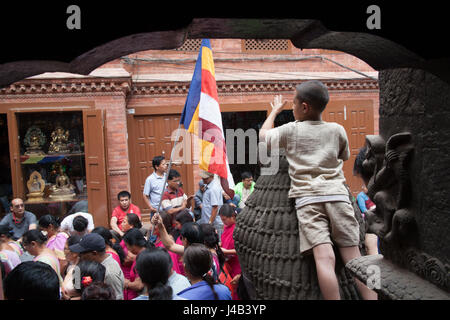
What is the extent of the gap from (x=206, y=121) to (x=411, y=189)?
2.88m

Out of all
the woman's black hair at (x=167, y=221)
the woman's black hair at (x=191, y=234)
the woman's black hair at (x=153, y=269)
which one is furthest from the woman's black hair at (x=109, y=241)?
the woman's black hair at (x=153, y=269)

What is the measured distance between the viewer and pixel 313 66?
34.6 feet

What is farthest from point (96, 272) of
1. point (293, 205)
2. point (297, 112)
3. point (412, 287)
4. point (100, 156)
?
point (100, 156)

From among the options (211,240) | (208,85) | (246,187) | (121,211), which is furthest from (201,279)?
(246,187)

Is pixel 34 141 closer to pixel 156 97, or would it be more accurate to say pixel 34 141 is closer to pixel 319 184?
pixel 156 97

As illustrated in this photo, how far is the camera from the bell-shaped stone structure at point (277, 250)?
206 centimetres

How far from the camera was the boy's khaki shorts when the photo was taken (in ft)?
6.65

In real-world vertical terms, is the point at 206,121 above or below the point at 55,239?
above

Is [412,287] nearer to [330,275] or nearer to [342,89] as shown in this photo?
[330,275]

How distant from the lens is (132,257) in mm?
4020

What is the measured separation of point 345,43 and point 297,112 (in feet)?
2.17

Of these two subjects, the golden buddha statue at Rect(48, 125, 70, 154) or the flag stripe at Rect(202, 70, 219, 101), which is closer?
the flag stripe at Rect(202, 70, 219, 101)

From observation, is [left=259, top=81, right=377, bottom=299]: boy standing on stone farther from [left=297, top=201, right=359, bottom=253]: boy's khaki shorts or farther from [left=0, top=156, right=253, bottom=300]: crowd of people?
[left=0, top=156, right=253, bottom=300]: crowd of people
